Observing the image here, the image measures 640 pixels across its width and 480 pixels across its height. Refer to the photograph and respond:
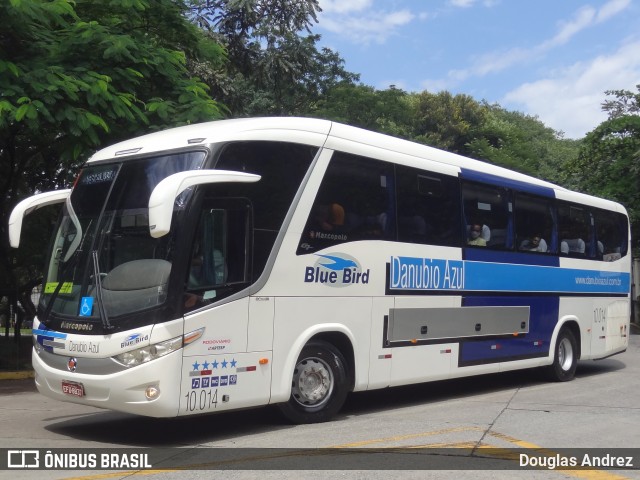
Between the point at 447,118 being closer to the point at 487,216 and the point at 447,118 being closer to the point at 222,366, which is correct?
the point at 487,216

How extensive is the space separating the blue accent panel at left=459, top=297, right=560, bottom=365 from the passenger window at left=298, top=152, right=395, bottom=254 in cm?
232

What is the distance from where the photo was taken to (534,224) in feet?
43.9

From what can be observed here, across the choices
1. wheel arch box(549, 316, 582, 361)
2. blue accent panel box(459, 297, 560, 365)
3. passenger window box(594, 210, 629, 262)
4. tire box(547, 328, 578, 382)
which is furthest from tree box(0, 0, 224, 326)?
passenger window box(594, 210, 629, 262)

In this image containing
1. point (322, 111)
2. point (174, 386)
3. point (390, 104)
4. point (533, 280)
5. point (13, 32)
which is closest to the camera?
point (174, 386)

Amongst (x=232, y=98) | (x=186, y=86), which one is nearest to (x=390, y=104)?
(x=232, y=98)

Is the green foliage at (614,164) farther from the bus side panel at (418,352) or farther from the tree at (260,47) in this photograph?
the bus side panel at (418,352)

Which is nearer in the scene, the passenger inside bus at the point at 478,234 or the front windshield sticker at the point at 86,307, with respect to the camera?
the front windshield sticker at the point at 86,307

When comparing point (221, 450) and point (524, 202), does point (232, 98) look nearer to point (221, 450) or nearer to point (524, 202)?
point (524, 202)

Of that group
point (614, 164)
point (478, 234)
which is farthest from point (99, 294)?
point (614, 164)

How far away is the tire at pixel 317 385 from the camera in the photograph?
9.19m

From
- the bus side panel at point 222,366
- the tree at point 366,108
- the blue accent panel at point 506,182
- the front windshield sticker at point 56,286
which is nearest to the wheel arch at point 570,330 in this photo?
the blue accent panel at point 506,182

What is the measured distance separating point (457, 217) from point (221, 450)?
5333 millimetres

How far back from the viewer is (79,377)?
8.00m

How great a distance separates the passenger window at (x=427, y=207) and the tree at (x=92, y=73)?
13.5ft
